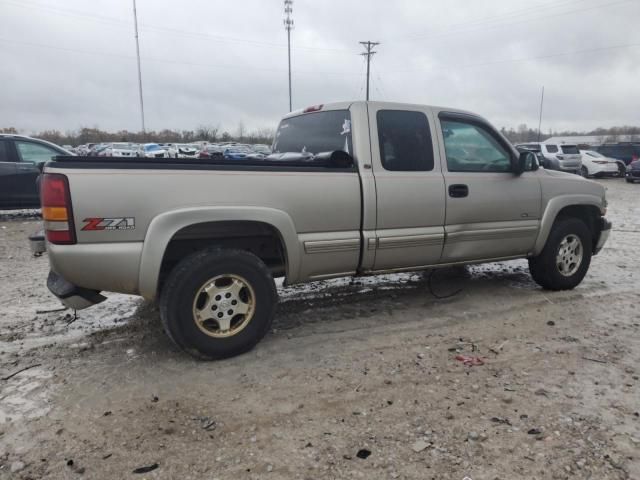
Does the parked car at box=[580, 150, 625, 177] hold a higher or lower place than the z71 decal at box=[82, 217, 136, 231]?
lower

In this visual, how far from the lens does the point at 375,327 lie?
410 cm

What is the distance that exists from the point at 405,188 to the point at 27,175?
868 centimetres

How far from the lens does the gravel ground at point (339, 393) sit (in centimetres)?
235

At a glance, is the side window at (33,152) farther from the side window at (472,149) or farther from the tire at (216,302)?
Result: the side window at (472,149)

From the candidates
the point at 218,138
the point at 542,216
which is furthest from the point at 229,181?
the point at 218,138

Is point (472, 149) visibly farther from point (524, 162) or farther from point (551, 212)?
point (551, 212)

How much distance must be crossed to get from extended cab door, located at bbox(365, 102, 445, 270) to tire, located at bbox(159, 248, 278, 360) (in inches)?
40.0

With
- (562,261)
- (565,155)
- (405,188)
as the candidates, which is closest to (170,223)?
(405,188)

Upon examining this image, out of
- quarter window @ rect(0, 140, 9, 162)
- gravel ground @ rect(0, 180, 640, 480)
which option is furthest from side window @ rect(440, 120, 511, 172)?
quarter window @ rect(0, 140, 9, 162)

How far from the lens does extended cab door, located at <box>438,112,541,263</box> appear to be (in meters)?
4.31

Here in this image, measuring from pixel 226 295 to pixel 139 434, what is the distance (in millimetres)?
1108

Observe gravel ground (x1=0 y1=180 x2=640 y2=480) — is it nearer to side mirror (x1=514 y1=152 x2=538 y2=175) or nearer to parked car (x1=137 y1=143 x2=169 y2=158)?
side mirror (x1=514 y1=152 x2=538 y2=175)

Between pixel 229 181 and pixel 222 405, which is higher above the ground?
pixel 229 181

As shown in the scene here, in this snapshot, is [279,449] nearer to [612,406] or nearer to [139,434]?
[139,434]
